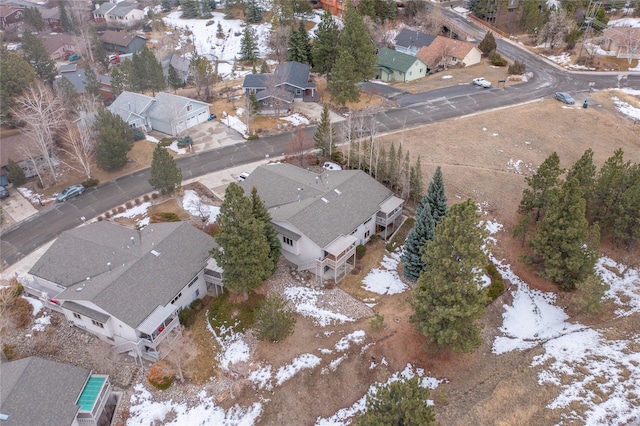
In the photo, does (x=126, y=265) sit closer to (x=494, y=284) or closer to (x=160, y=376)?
(x=160, y=376)

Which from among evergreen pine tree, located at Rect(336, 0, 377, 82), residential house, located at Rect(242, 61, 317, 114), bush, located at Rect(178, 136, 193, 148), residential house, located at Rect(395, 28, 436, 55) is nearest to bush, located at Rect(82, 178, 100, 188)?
bush, located at Rect(178, 136, 193, 148)

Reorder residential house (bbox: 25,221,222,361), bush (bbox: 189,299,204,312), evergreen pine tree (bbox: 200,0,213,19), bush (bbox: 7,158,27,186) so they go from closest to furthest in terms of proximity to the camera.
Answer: residential house (bbox: 25,221,222,361) < bush (bbox: 189,299,204,312) < bush (bbox: 7,158,27,186) < evergreen pine tree (bbox: 200,0,213,19)

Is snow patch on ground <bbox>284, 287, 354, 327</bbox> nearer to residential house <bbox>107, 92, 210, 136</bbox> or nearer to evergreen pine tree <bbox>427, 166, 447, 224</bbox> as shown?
evergreen pine tree <bbox>427, 166, 447, 224</bbox>

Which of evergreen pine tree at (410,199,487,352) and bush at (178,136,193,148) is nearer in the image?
evergreen pine tree at (410,199,487,352)

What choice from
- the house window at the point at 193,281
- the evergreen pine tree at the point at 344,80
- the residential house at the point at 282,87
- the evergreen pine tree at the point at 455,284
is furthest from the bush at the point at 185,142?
the evergreen pine tree at the point at 455,284

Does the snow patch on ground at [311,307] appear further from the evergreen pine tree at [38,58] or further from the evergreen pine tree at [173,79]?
the evergreen pine tree at [38,58]

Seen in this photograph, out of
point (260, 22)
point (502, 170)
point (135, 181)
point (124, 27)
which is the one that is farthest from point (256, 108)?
point (124, 27)

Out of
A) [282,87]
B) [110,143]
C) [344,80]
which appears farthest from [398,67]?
[110,143]
